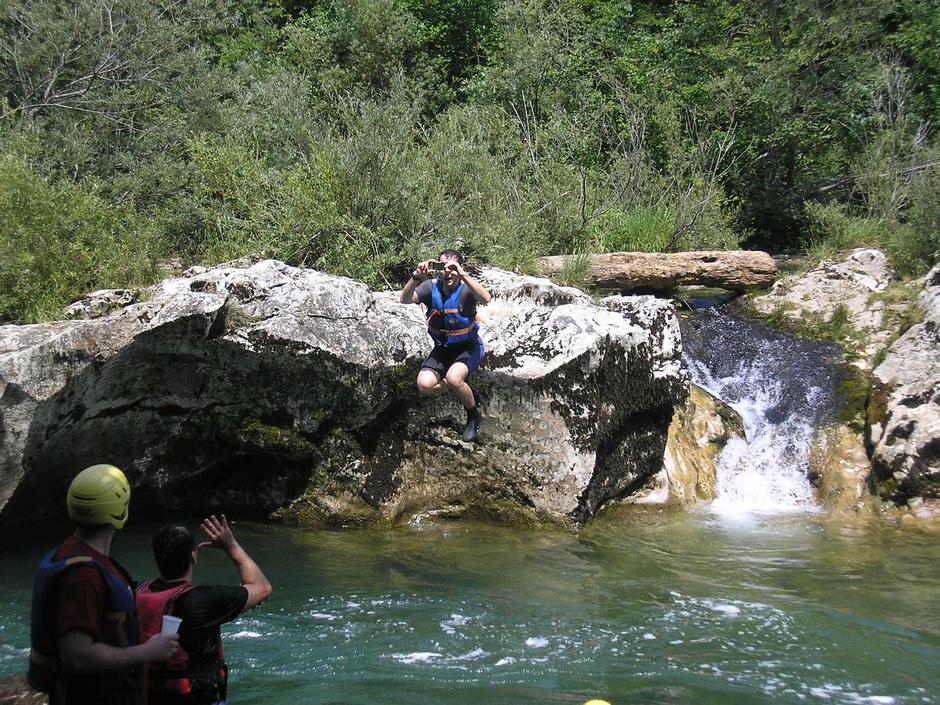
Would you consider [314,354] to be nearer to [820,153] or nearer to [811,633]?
[811,633]

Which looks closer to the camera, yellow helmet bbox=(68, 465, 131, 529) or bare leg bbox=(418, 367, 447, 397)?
yellow helmet bbox=(68, 465, 131, 529)

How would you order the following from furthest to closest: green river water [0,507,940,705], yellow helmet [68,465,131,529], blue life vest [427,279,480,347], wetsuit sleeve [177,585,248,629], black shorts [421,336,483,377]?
black shorts [421,336,483,377] → blue life vest [427,279,480,347] → green river water [0,507,940,705] → wetsuit sleeve [177,585,248,629] → yellow helmet [68,465,131,529]

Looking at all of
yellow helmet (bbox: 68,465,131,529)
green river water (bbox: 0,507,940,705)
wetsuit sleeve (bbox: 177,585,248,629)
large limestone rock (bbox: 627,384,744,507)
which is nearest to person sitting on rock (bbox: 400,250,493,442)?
green river water (bbox: 0,507,940,705)

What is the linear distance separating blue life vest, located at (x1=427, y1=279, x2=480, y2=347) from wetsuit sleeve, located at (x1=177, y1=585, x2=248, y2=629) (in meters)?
4.68

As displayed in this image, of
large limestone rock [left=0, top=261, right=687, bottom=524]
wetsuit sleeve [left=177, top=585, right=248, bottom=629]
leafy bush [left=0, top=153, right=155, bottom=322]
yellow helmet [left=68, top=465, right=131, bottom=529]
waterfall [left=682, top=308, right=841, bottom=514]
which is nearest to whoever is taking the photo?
yellow helmet [left=68, top=465, right=131, bottom=529]

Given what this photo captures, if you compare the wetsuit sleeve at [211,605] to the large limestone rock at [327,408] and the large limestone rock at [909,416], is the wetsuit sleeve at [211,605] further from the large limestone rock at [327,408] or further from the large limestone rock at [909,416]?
the large limestone rock at [909,416]

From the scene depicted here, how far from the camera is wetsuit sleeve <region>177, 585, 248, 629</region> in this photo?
334 centimetres

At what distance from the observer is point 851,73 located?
57.2 feet

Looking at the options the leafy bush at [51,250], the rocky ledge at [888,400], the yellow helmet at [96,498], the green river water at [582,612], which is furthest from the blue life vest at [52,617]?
the rocky ledge at [888,400]

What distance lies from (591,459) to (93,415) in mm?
4650

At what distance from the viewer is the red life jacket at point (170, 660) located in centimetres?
335

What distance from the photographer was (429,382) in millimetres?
7898

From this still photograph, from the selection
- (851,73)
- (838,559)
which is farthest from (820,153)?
(838,559)

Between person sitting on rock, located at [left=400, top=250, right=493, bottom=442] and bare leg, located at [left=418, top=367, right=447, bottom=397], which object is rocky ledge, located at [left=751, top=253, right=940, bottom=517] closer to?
person sitting on rock, located at [left=400, top=250, right=493, bottom=442]
